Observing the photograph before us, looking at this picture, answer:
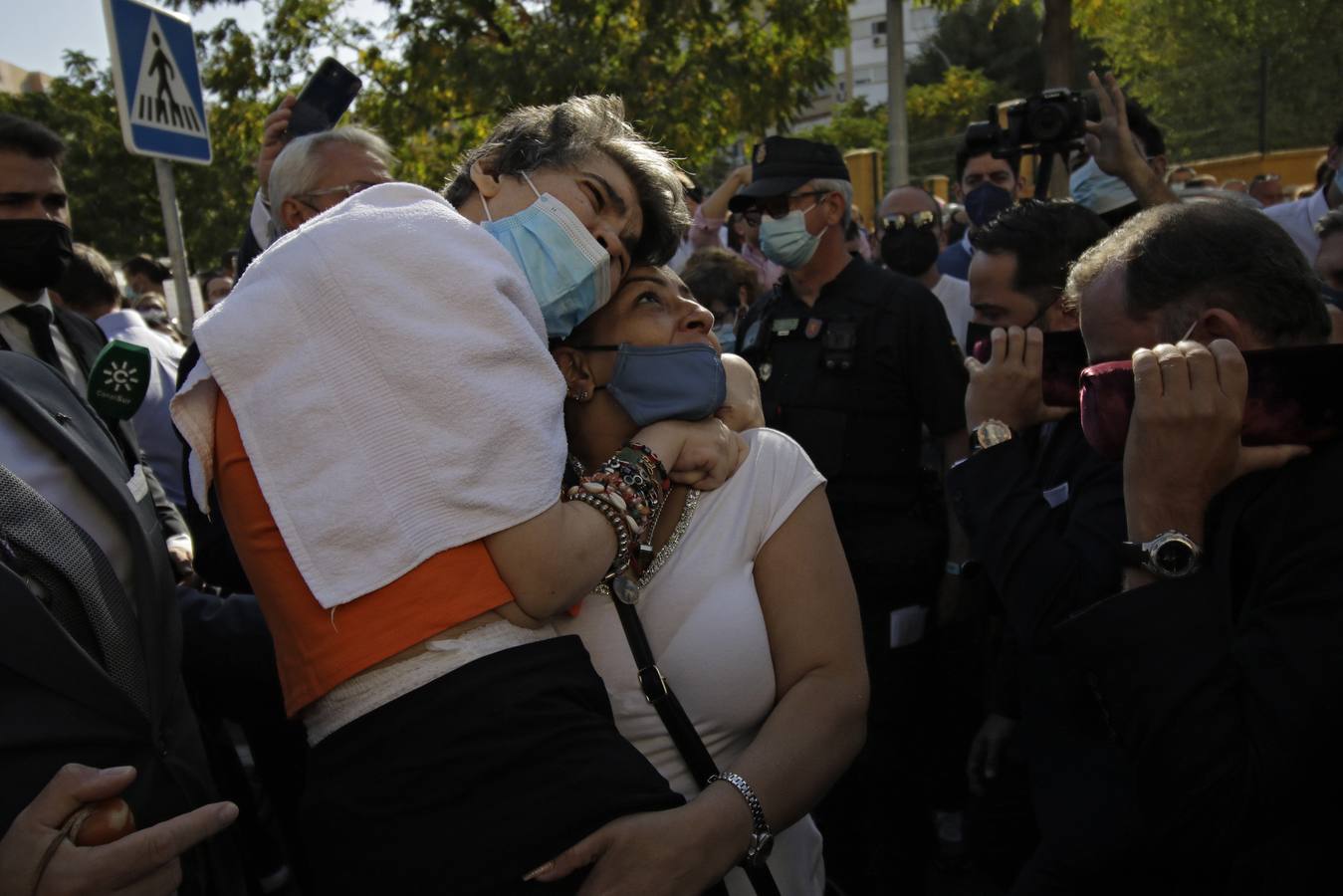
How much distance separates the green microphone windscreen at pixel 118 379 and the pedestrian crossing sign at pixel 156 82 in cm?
246

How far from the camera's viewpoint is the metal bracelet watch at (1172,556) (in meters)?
1.72

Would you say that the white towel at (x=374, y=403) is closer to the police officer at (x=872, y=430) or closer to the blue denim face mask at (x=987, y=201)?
the police officer at (x=872, y=430)

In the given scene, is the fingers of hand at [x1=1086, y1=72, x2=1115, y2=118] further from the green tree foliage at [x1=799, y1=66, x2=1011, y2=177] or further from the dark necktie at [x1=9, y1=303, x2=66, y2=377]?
the green tree foliage at [x1=799, y1=66, x2=1011, y2=177]

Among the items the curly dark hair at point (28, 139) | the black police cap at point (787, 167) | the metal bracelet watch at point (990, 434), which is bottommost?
the metal bracelet watch at point (990, 434)

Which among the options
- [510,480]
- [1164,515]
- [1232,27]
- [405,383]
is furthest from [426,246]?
[1232,27]

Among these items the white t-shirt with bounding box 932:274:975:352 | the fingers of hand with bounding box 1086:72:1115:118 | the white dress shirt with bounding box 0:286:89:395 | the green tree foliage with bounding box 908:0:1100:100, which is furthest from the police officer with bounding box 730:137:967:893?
the green tree foliage with bounding box 908:0:1100:100

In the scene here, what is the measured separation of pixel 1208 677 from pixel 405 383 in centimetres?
133

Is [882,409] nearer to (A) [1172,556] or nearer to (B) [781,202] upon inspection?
(B) [781,202]

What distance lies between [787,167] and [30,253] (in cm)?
299

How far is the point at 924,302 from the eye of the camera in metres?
4.07

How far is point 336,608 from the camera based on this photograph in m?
1.38

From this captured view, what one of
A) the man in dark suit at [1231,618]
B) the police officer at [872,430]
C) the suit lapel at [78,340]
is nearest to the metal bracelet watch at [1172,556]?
the man in dark suit at [1231,618]

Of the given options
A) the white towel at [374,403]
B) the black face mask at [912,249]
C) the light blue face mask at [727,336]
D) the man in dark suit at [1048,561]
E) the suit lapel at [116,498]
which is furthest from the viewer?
the black face mask at [912,249]

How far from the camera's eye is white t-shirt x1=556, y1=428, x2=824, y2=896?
1787 mm
